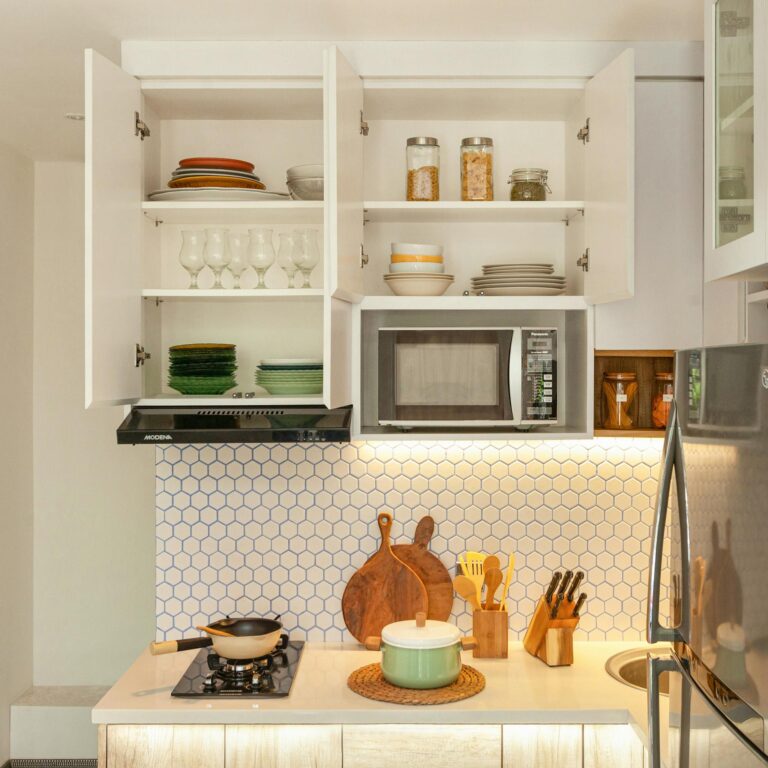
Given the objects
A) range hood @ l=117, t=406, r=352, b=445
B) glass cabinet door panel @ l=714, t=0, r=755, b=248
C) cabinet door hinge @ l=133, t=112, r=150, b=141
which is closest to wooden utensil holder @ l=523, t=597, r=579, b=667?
range hood @ l=117, t=406, r=352, b=445

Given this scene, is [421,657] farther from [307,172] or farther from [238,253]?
[307,172]

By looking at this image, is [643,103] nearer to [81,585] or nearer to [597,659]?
[597,659]

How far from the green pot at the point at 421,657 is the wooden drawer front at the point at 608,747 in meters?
0.37

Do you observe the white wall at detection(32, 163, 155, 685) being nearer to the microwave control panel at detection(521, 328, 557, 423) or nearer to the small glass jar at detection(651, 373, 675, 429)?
the microwave control panel at detection(521, 328, 557, 423)

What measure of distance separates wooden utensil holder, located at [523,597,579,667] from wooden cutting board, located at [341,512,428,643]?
326 millimetres

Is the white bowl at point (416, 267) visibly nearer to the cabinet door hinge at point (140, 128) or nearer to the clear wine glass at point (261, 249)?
the clear wine glass at point (261, 249)

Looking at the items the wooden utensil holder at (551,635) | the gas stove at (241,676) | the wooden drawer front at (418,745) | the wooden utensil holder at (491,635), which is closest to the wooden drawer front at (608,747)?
the wooden drawer front at (418,745)

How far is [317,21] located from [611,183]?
0.88 meters

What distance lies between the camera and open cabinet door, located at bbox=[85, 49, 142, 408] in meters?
2.17

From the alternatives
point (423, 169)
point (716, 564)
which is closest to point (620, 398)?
point (423, 169)

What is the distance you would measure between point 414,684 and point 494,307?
3.44 feet

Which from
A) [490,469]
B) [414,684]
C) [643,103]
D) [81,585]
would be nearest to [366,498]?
[490,469]

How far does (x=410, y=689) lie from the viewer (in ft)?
7.68

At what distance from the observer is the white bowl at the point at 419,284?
2.58 meters
